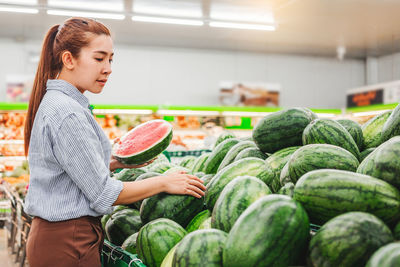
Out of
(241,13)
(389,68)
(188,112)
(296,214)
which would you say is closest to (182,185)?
(296,214)

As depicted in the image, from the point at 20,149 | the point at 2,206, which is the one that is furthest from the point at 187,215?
the point at 20,149

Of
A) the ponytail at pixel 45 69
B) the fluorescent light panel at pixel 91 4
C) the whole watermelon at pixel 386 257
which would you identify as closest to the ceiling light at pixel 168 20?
the fluorescent light panel at pixel 91 4

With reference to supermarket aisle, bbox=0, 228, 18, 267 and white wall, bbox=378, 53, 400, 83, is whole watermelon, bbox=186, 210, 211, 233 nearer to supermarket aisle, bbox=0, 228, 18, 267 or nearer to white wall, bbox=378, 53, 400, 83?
supermarket aisle, bbox=0, 228, 18, 267

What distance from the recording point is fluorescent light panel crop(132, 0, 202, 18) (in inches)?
273

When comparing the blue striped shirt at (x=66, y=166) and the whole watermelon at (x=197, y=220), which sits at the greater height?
the blue striped shirt at (x=66, y=166)

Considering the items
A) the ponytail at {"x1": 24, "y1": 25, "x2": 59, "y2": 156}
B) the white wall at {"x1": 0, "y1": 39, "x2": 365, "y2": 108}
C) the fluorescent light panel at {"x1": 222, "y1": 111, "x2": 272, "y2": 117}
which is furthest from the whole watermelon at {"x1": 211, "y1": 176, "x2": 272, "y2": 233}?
the white wall at {"x1": 0, "y1": 39, "x2": 365, "y2": 108}

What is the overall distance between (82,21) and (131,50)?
8.18 meters

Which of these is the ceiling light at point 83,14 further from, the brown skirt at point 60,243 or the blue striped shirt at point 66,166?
the brown skirt at point 60,243

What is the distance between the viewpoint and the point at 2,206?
6484mm

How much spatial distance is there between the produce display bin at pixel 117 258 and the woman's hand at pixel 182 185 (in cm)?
30

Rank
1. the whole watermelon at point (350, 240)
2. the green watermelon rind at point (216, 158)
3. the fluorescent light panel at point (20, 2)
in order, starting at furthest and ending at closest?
the fluorescent light panel at point (20, 2) → the green watermelon rind at point (216, 158) → the whole watermelon at point (350, 240)

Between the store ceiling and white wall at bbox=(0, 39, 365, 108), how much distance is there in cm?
24

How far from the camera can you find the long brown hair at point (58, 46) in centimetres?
170

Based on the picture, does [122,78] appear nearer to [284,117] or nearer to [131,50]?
[131,50]
